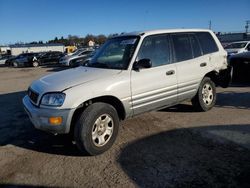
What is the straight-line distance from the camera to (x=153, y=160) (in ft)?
12.6

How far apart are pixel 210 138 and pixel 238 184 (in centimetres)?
144

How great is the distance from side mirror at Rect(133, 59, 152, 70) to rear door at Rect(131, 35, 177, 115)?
0.26 ft

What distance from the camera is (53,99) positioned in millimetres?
3863


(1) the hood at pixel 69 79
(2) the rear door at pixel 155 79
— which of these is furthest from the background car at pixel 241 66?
(1) the hood at pixel 69 79

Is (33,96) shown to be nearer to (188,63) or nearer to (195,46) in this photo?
(188,63)

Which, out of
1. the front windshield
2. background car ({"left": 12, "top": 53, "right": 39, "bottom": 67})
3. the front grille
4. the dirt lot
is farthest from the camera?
background car ({"left": 12, "top": 53, "right": 39, "bottom": 67})

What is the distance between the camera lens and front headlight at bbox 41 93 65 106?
3816 millimetres

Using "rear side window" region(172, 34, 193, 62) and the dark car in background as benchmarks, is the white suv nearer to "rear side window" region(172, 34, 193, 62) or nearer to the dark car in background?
"rear side window" region(172, 34, 193, 62)

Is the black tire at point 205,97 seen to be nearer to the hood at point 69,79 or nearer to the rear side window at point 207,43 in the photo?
the rear side window at point 207,43

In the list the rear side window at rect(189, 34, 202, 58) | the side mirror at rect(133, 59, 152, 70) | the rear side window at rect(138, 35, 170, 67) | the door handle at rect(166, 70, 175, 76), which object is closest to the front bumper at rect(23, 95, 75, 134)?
the side mirror at rect(133, 59, 152, 70)

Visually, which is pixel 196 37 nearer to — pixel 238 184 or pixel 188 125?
pixel 188 125

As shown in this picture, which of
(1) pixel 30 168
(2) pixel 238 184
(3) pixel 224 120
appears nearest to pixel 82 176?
(1) pixel 30 168

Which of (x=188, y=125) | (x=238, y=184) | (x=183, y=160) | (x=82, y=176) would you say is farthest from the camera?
(x=188, y=125)

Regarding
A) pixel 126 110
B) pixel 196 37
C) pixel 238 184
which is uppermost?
pixel 196 37
